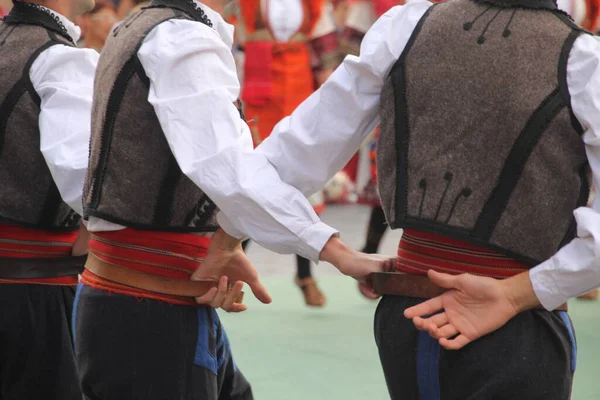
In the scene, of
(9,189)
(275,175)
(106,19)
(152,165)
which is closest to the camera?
(275,175)

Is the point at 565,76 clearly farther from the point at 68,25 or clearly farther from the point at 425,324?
the point at 68,25

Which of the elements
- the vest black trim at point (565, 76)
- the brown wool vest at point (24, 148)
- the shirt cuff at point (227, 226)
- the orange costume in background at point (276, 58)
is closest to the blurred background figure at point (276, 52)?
the orange costume in background at point (276, 58)

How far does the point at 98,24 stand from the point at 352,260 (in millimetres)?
5024

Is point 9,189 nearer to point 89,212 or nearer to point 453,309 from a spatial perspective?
point 89,212

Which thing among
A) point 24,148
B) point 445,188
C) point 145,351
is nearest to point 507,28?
point 445,188

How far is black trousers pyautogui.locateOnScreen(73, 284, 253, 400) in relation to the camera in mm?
2031

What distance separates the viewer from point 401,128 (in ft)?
5.69

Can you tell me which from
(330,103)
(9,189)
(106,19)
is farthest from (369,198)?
(330,103)

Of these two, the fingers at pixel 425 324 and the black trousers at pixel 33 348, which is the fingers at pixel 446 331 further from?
the black trousers at pixel 33 348

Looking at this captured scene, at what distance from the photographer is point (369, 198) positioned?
5219mm

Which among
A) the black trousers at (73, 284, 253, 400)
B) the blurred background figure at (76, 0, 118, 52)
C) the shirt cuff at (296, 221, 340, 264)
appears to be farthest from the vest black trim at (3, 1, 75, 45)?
the blurred background figure at (76, 0, 118, 52)

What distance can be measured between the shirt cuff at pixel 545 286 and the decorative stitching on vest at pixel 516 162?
0.32ft

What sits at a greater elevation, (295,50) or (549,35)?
(549,35)

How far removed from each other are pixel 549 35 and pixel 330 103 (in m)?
0.38
